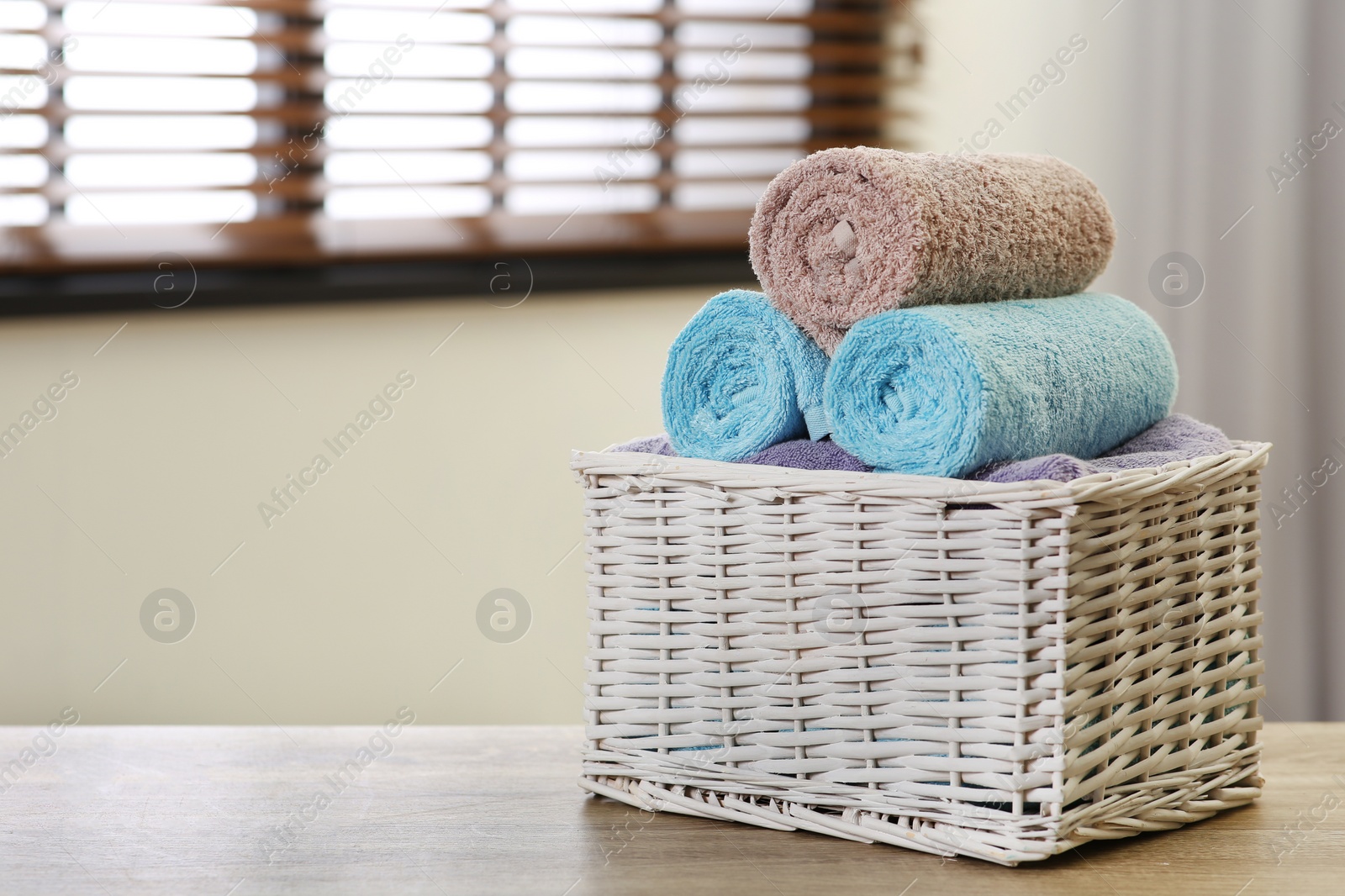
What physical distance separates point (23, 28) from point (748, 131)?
759 mm

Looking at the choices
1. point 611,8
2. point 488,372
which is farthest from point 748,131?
point 488,372

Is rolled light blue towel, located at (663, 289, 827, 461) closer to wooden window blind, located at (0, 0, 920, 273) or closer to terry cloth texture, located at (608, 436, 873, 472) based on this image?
terry cloth texture, located at (608, 436, 873, 472)

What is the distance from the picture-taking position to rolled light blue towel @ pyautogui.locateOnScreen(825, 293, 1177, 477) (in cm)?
56

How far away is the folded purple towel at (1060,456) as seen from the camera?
0.55 meters

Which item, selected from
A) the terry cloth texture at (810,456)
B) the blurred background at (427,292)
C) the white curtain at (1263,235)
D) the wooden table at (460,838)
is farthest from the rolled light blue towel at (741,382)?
the white curtain at (1263,235)

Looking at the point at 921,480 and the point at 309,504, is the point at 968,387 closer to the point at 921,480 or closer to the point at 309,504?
the point at 921,480

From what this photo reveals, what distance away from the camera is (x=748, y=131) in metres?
1.39

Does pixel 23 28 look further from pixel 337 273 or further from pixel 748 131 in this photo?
pixel 748 131

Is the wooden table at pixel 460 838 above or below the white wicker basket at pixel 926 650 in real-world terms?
below

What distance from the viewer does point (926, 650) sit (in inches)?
22.5

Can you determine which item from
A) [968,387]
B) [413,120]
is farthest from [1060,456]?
[413,120]

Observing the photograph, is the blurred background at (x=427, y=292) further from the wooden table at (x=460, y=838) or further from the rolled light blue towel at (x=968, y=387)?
the rolled light blue towel at (x=968, y=387)

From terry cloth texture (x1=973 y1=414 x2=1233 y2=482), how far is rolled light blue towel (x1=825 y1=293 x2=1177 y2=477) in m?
0.01

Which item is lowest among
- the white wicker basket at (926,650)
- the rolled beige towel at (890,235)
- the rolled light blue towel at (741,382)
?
the white wicker basket at (926,650)
